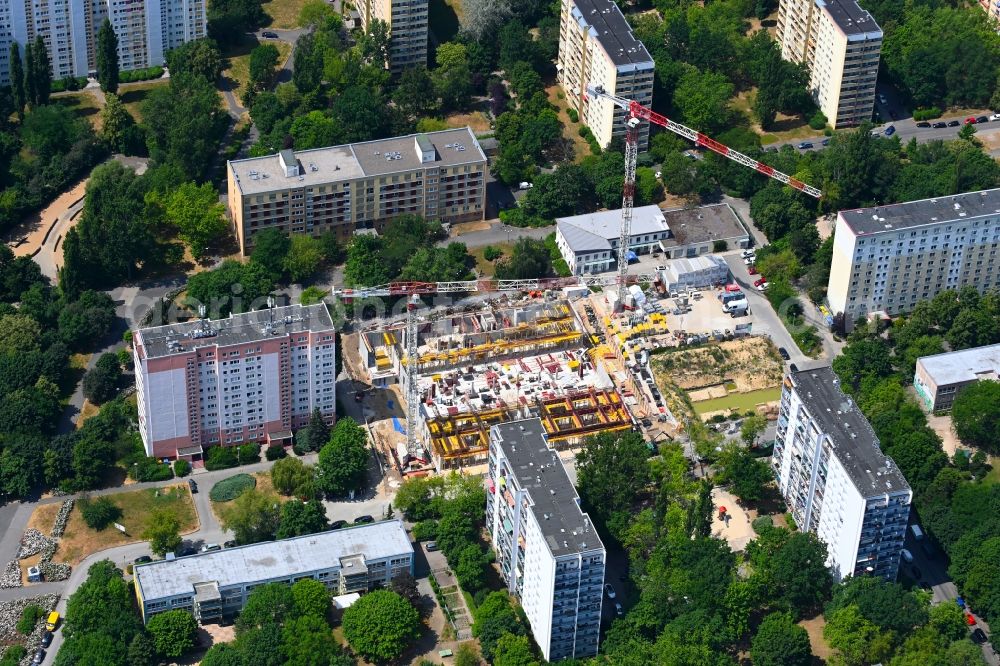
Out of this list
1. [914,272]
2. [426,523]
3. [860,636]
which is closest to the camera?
[860,636]

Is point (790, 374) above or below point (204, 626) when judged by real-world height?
above

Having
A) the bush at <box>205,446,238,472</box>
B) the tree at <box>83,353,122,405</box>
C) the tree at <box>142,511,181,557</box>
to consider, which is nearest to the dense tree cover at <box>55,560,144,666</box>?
the tree at <box>142,511,181,557</box>

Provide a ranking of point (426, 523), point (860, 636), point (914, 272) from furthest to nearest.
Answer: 1. point (914, 272)
2. point (426, 523)
3. point (860, 636)

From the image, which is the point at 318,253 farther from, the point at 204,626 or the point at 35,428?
the point at 204,626

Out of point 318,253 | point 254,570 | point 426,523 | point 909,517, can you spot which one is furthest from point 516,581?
point 318,253

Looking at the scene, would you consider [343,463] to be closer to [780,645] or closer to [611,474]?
[611,474]

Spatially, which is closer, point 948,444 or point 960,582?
point 960,582
